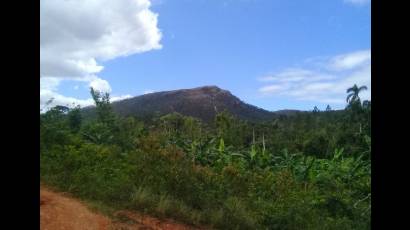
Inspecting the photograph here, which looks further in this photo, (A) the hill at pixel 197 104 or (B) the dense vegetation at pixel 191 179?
(A) the hill at pixel 197 104

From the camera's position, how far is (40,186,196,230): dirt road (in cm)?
535

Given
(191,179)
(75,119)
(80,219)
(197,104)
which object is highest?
(197,104)

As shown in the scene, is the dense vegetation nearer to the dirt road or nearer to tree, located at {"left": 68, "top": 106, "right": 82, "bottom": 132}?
tree, located at {"left": 68, "top": 106, "right": 82, "bottom": 132}

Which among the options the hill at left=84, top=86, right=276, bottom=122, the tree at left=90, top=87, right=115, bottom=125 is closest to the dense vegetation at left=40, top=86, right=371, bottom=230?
the tree at left=90, top=87, right=115, bottom=125

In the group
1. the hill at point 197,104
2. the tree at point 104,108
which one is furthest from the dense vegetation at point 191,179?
the hill at point 197,104

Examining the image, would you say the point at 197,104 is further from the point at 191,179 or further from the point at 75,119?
the point at 191,179

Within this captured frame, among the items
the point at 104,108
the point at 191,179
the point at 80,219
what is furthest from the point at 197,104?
the point at 80,219

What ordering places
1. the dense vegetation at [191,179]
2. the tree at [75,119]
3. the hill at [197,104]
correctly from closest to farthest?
1. the dense vegetation at [191,179]
2. the tree at [75,119]
3. the hill at [197,104]

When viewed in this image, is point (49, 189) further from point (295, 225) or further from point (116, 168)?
point (295, 225)

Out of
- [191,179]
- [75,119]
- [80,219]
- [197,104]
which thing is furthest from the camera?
[197,104]

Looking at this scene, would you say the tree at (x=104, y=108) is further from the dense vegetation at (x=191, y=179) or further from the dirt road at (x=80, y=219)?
the dirt road at (x=80, y=219)

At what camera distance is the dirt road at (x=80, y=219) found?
5352mm

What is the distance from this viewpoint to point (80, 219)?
556 cm

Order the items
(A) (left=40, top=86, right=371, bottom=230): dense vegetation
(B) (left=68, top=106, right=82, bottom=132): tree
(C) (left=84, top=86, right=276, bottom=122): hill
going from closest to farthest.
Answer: (A) (left=40, top=86, right=371, bottom=230): dense vegetation → (B) (left=68, top=106, right=82, bottom=132): tree → (C) (left=84, top=86, right=276, bottom=122): hill
